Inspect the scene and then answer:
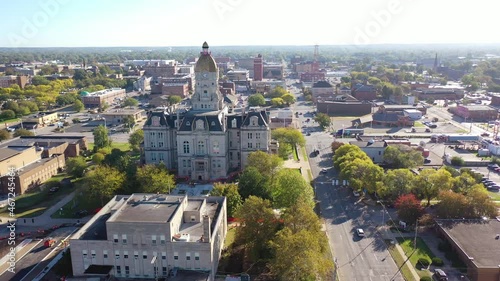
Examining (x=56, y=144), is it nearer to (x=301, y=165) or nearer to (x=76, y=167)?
(x=76, y=167)

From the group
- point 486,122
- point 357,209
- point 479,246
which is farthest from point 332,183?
→ point 486,122

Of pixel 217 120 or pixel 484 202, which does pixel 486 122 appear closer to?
pixel 484 202

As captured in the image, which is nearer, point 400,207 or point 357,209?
point 400,207

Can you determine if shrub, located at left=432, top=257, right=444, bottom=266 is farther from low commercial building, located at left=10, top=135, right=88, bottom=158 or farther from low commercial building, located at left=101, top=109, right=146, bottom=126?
low commercial building, located at left=101, top=109, right=146, bottom=126

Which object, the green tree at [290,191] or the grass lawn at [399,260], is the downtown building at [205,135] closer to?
the green tree at [290,191]

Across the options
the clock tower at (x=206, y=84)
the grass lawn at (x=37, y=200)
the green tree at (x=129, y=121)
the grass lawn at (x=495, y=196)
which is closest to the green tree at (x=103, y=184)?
the grass lawn at (x=37, y=200)

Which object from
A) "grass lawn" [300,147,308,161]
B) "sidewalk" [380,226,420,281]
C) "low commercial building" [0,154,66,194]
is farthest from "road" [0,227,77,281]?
"grass lawn" [300,147,308,161]
